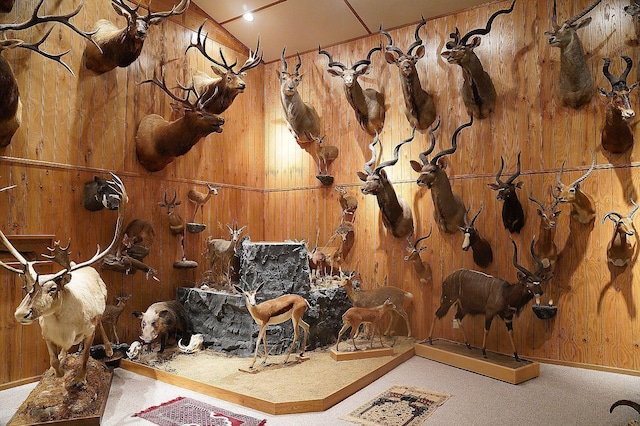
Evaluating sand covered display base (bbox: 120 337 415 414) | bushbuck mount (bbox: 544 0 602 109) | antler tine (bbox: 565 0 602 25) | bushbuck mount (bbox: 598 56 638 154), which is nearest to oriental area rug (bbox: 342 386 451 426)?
sand covered display base (bbox: 120 337 415 414)

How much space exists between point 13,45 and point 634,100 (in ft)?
17.4

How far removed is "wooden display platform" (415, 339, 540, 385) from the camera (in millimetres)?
3729

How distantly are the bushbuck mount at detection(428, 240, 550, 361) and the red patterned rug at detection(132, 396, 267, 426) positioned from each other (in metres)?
2.33

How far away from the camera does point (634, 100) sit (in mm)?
4020

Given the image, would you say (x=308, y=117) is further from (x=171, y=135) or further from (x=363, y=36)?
(x=171, y=135)

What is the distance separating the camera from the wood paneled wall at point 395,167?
395 centimetres

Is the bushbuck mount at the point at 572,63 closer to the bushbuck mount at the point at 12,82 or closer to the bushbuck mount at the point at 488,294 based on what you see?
the bushbuck mount at the point at 488,294

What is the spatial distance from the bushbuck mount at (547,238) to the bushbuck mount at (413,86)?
1502mm

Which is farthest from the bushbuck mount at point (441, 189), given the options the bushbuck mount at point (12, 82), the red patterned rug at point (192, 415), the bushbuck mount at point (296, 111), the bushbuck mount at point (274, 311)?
the bushbuck mount at point (12, 82)

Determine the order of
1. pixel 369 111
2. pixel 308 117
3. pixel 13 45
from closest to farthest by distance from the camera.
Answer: pixel 13 45 → pixel 369 111 → pixel 308 117

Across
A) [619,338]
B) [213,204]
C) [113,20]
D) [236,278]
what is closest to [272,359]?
[236,278]

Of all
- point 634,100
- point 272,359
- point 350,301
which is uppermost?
point 634,100

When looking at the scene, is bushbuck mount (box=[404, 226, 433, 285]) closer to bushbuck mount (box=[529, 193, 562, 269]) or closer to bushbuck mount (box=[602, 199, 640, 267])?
bushbuck mount (box=[529, 193, 562, 269])

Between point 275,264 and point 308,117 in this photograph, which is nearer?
point 275,264
